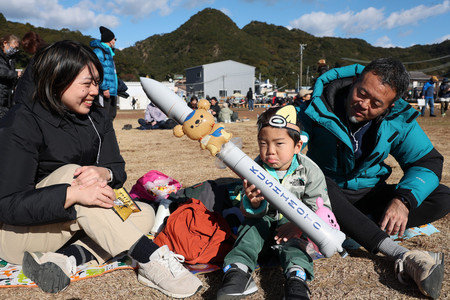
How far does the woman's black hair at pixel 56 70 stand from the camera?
90.4 inches

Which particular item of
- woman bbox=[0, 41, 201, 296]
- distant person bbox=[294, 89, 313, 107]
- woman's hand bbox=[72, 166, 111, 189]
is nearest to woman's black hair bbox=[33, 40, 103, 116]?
woman bbox=[0, 41, 201, 296]

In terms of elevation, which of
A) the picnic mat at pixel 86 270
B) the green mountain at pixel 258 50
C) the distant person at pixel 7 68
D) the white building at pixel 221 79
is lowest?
the picnic mat at pixel 86 270

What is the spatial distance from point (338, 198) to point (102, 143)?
7.03ft

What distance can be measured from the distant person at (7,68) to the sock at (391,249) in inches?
258

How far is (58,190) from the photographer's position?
2135mm

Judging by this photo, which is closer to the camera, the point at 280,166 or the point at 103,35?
the point at 280,166

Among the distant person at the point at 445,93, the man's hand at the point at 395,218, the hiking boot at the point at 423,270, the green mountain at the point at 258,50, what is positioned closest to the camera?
the hiking boot at the point at 423,270

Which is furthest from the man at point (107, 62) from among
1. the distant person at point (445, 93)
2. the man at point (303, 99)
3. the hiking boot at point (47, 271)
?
the distant person at point (445, 93)

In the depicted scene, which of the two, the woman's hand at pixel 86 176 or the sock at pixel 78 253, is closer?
the woman's hand at pixel 86 176

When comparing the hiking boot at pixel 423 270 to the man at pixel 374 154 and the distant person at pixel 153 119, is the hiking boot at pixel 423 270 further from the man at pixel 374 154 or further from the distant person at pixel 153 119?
the distant person at pixel 153 119

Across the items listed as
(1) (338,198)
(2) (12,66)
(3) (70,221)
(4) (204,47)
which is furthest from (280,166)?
(4) (204,47)

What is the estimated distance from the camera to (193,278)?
2.32 meters

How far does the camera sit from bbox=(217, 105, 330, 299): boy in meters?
2.29

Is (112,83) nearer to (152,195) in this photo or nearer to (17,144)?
(152,195)
